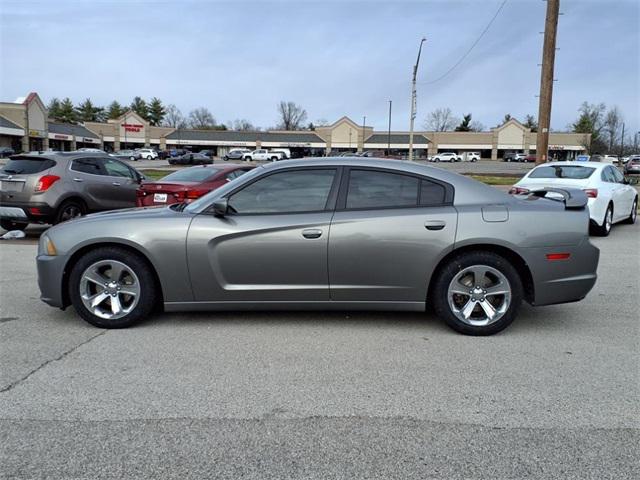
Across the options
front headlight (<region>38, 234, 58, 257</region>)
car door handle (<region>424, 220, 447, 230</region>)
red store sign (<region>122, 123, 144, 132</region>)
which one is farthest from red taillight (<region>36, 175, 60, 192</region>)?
red store sign (<region>122, 123, 144, 132</region>)

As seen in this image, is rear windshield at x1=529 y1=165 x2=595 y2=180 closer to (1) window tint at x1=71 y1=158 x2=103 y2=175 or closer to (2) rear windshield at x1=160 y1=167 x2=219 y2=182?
(2) rear windshield at x1=160 y1=167 x2=219 y2=182

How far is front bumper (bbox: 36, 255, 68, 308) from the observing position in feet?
15.4

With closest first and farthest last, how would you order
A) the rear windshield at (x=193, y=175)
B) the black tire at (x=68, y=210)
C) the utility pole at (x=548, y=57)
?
1. the black tire at (x=68, y=210)
2. the rear windshield at (x=193, y=175)
3. the utility pole at (x=548, y=57)

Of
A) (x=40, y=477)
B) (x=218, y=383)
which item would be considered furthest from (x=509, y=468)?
(x=40, y=477)

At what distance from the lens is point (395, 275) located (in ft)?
15.0

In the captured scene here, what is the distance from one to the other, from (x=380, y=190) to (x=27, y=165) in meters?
7.89

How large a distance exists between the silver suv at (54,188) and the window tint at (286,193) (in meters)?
6.41

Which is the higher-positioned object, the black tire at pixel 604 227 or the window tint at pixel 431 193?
the window tint at pixel 431 193

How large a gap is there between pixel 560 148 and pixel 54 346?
10663 centimetres

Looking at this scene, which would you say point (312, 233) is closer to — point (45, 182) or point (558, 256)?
point (558, 256)

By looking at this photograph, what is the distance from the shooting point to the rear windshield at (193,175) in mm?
10164

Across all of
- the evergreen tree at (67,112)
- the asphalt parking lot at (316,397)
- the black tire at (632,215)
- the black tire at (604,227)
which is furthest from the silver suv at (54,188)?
the evergreen tree at (67,112)

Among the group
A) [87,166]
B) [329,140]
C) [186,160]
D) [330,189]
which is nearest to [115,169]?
[87,166]

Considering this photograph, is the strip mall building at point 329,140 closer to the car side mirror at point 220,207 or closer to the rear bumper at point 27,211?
the rear bumper at point 27,211
